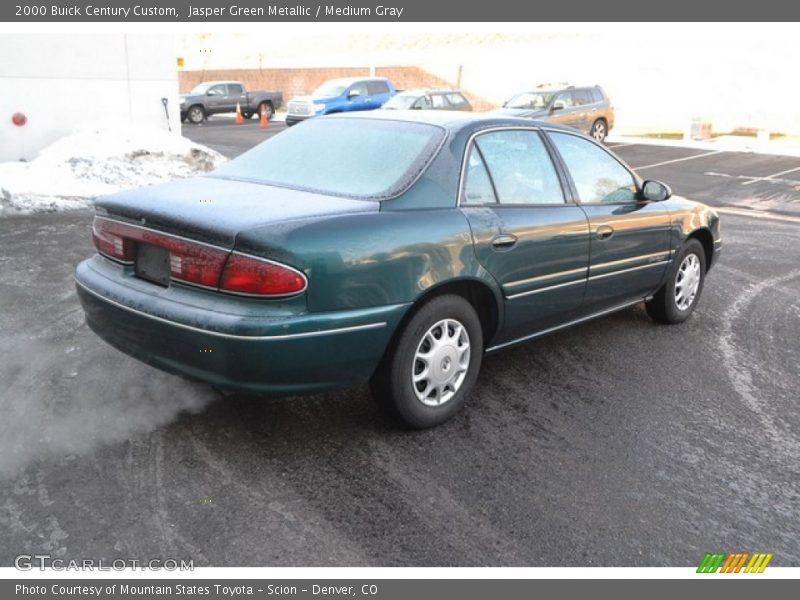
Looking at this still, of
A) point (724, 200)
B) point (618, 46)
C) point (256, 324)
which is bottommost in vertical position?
point (724, 200)

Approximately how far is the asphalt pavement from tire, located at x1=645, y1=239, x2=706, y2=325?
1.65 feet

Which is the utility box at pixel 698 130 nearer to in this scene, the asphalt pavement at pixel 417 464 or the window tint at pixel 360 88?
the window tint at pixel 360 88

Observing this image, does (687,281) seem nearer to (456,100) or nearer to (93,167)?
(93,167)

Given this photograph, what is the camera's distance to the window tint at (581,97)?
65.2ft

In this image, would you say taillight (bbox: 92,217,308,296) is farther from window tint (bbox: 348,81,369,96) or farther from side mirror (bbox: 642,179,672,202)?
window tint (bbox: 348,81,369,96)

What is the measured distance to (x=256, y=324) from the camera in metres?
3.16

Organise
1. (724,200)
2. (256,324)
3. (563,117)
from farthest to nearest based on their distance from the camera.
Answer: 1. (563,117)
2. (724,200)
3. (256,324)

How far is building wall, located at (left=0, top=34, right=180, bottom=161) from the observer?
38.9 feet

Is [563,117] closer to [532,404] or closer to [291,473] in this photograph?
Result: [532,404]

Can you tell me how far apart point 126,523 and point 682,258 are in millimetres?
4331

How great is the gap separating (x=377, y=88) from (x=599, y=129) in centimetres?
855

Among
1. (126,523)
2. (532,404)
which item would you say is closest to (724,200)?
(532,404)

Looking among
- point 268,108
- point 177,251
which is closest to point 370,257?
point 177,251

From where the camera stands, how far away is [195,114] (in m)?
30.2
